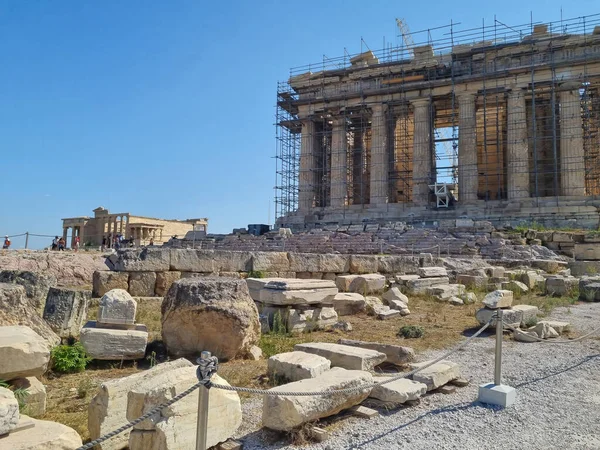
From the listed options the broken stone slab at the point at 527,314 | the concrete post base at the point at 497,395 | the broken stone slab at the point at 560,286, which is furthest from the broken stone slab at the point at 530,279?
the concrete post base at the point at 497,395

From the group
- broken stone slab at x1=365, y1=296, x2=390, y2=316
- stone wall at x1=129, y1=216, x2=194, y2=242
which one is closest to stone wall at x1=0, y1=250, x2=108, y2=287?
broken stone slab at x1=365, y1=296, x2=390, y2=316

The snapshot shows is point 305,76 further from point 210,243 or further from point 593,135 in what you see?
point 593,135

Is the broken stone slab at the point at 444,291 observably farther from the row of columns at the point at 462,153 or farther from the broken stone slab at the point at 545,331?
the row of columns at the point at 462,153

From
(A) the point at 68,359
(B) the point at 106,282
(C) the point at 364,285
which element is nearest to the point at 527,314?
(C) the point at 364,285

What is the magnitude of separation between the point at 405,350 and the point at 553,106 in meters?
24.9

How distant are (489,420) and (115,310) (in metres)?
3.77

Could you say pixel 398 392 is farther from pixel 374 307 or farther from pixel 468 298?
pixel 468 298

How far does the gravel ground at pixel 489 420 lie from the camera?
316 cm

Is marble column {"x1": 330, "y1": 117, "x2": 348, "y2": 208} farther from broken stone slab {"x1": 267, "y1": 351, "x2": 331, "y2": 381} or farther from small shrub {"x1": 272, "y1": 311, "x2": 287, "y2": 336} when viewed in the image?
broken stone slab {"x1": 267, "y1": 351, "x2": 331, "y2": 381}

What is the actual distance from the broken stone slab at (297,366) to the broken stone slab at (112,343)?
1.41 m

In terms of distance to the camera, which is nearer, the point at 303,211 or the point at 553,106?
the point at 553,106

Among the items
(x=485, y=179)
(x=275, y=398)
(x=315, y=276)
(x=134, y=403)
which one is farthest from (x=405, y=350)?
(x=485, y=179)

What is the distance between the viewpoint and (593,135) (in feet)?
89.4

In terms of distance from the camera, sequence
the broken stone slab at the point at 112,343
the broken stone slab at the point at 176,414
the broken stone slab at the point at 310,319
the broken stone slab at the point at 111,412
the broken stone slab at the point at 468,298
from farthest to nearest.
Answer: the broken stone slab at the point at 468,298, the broken stone slab at the point at 310,319, the broken stone slab at the point at 112,343, the broken stone slab at the point at 111,412, the broken stone slab at the point at 176,414
